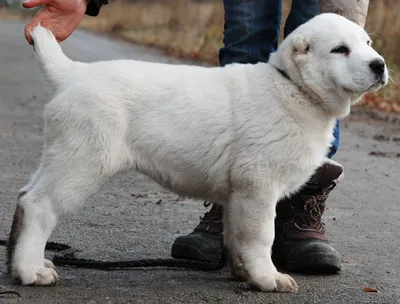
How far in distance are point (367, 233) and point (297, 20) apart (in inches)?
55.5

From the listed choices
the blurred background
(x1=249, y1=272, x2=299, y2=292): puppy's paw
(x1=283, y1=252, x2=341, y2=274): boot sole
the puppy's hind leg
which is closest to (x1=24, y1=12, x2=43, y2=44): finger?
the puppy's hind leg

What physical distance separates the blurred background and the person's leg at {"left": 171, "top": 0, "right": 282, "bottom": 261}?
229 centimetres

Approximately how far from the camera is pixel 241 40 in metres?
4.87

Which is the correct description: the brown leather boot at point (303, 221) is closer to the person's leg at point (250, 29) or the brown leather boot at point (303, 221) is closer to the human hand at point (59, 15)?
the person's leg at point (250, 29)

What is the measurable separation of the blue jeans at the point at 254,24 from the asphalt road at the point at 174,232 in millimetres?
777

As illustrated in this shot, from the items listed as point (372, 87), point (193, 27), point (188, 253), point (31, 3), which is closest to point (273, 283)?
point (188, 253)

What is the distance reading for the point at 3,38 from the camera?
22.6 m

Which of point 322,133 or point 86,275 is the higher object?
point 322,133

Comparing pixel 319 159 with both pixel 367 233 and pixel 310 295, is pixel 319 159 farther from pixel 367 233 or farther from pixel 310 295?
pixel 367 233

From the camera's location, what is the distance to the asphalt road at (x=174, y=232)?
13.1ft

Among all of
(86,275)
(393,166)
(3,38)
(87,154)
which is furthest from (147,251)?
(3,38)

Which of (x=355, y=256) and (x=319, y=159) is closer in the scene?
(x=319, y=159)

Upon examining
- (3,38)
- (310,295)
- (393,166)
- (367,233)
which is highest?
(310,295)

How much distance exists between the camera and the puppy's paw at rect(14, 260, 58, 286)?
156 inches
